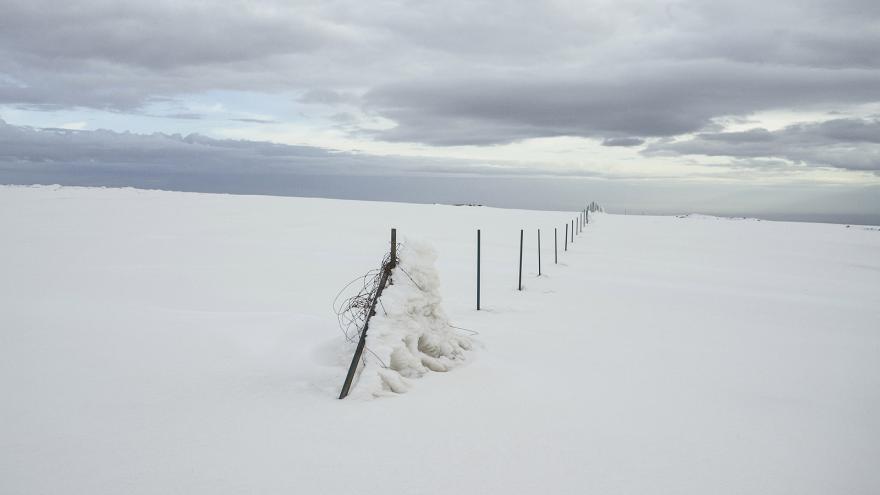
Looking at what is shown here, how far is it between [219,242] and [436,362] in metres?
12.4

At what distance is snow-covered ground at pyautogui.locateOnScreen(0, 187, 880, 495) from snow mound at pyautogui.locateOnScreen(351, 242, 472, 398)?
18cm

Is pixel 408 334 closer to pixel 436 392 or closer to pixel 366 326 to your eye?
pixel 366 326

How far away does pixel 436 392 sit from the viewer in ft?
15.4

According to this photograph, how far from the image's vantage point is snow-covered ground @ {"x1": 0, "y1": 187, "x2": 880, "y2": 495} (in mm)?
3490

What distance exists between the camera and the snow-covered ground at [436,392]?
3.49 m

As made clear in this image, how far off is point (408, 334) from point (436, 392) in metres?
0.66

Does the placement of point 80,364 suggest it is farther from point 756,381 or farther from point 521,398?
point 756,381

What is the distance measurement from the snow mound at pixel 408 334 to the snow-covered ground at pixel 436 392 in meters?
0.18

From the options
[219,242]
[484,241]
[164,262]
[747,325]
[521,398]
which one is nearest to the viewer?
[521,398]

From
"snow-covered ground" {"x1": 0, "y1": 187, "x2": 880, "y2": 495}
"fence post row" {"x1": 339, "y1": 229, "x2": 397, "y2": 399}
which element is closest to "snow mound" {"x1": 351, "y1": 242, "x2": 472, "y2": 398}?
"fence post row" {"x1": 339, "y1": 229, "x2": 397, "y2": 399}

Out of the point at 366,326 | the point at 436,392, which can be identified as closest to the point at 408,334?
the point at 366,326

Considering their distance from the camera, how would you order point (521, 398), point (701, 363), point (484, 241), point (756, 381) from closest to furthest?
point (521, 398) < point (756, 381) < point (701, 363) < point (484, 241)

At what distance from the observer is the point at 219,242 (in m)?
15.9

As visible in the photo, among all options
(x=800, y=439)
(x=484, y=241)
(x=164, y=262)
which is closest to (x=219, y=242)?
(x=164, y=262)
